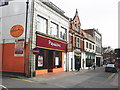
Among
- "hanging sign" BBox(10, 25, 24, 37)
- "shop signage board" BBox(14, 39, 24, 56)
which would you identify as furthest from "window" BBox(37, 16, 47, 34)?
"shop signage board" BBox(14, 39, 24, 56)

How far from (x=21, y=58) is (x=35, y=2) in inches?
253

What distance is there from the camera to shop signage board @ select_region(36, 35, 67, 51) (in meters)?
15.3

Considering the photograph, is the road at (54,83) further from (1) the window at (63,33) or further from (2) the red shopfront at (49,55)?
(1) the window at (63,33)

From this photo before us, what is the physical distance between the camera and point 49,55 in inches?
749

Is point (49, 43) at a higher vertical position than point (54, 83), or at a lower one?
higher

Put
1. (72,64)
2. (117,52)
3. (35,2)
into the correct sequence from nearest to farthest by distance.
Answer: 1. (35,2)
2. (72,64)
3. (117,52)

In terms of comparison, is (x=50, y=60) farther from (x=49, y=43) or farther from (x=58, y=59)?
(x=49, y=43)

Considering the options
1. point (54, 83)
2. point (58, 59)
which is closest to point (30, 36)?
point (54, 83)

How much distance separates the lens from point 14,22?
1545 centimetres

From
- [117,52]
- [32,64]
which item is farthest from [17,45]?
[117,52]

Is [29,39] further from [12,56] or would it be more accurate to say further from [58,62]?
[58,62]

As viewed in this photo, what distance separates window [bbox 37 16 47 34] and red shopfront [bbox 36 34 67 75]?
0.98 meters

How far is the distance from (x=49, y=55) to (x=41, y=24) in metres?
4.79

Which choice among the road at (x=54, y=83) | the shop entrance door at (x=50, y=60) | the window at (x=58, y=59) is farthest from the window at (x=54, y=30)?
the road at (x=54, y=83)
